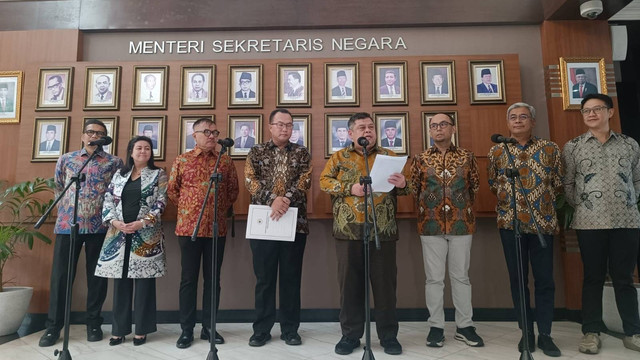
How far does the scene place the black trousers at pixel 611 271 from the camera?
2.49 m

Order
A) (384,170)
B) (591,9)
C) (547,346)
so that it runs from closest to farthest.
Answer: (384,170) → (547,346) → (591,9)

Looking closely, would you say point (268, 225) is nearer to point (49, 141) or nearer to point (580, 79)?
point (49, 141)

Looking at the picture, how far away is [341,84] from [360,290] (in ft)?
6.18

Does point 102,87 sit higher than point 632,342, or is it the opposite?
point 102,87

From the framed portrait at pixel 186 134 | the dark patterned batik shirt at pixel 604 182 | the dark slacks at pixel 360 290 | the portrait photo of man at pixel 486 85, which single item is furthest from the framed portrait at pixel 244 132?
the dark patterned batik shirt at pixel 604 182

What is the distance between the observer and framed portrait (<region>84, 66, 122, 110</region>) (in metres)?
3.51

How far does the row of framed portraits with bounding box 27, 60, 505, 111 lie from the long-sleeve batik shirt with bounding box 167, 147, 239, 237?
0.87 meters

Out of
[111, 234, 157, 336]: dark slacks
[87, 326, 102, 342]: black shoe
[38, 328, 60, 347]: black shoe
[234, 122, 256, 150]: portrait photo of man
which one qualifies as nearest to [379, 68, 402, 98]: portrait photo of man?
[234, 122, 256, 150]: portrait photo of man

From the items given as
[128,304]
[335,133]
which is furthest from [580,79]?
[128,304]

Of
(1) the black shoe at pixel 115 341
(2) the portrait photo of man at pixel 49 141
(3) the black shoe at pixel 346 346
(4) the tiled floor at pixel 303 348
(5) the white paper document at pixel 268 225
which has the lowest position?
(4) the tiled floor at pixel 303 348

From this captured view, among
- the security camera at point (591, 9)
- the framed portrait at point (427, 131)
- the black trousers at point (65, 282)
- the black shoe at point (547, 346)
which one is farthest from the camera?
the framed portrait at point (427, 131)

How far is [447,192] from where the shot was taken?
8.62 feet

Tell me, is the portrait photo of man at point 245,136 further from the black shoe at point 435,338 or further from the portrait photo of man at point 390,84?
the black shoe at point 435,338

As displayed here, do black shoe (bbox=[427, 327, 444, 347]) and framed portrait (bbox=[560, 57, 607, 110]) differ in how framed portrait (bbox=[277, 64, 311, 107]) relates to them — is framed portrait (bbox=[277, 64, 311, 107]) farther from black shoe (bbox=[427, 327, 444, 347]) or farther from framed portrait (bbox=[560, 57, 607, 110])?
framed portrait (bbox=[560, 57, 607, 110])
